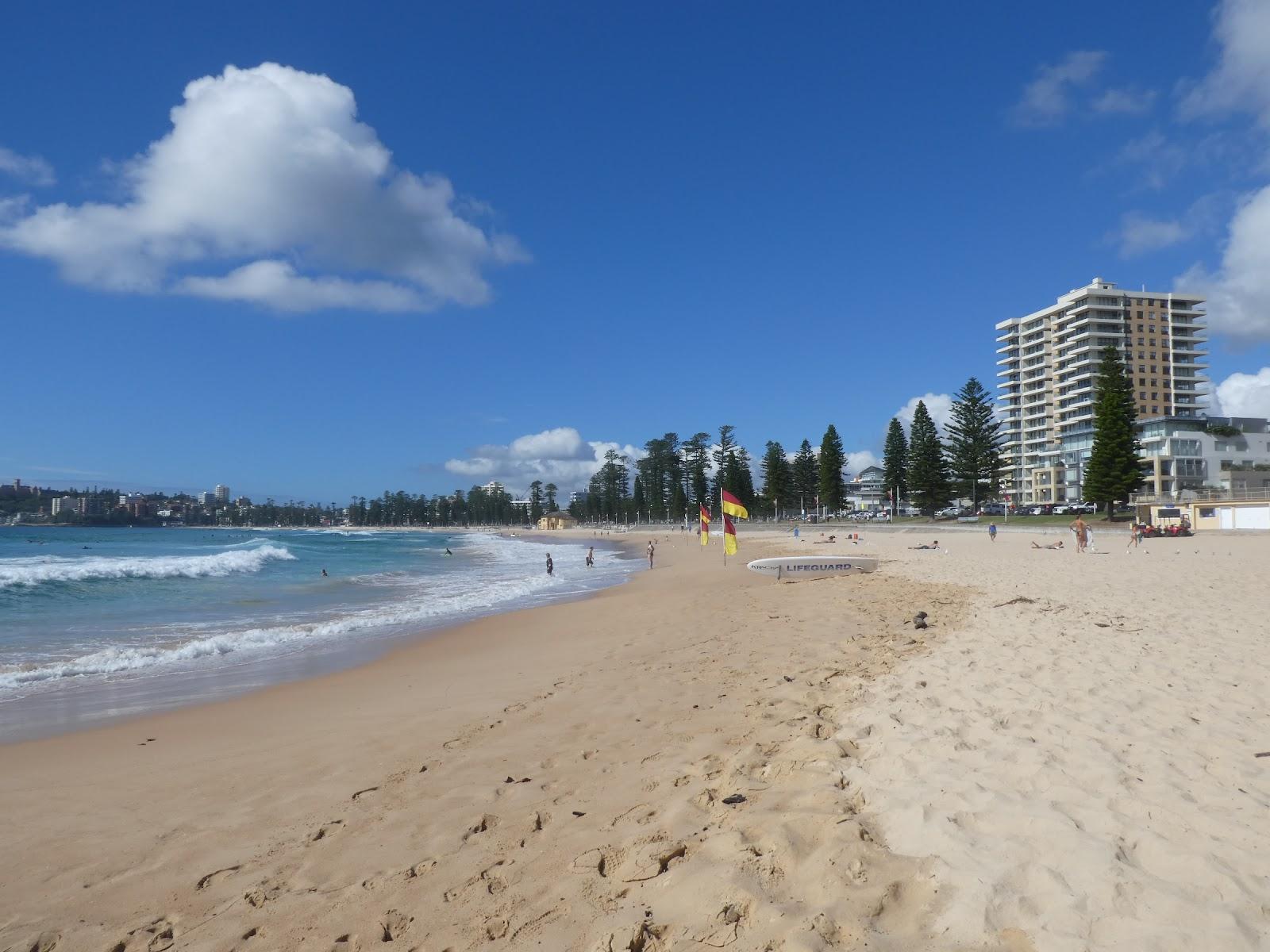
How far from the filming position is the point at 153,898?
3422mm

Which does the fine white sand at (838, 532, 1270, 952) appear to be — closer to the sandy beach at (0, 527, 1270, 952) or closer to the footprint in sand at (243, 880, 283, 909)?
the sandy beach at (0, 527, 1270, 952)

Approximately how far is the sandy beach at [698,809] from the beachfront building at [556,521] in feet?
436

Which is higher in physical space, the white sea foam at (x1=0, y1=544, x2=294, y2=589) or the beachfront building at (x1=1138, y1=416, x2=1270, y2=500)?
the beachfront building at (x1=1138, y1=416, x2=1270, y2=500)

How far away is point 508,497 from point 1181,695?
173818 mm

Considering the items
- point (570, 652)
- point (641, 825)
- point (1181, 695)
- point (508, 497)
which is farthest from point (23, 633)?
point (508, 497)

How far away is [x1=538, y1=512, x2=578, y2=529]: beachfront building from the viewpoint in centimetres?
A: 14112

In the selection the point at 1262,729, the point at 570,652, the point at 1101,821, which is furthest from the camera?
the point at 570,652

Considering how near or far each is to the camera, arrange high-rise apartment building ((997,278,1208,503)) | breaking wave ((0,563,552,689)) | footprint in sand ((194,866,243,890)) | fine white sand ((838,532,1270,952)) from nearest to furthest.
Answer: fine white sand ((838,532,1270,952)) < footprint in sand ((194,866,243,890)) < breaking wave ((0,563,552,689)) < high-rise apartment building ((997,278,1208,503))

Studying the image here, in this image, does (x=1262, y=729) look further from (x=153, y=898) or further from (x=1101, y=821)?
(x=153, y=898)

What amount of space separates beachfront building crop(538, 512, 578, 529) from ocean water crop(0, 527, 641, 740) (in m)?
109

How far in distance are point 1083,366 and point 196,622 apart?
100277 millimetres

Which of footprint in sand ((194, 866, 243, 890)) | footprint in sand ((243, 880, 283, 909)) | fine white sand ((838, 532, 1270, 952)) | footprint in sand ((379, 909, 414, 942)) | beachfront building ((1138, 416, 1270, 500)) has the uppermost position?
beachfront building ((1138, 416, 1270, 500))

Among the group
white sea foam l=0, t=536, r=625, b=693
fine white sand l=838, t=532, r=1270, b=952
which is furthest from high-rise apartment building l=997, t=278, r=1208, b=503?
fine white sand l=838, t=532, r=1270, b=952

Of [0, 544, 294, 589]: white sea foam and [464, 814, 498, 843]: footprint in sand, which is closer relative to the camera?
[464, 814, 498, 843]: footprint in sand
